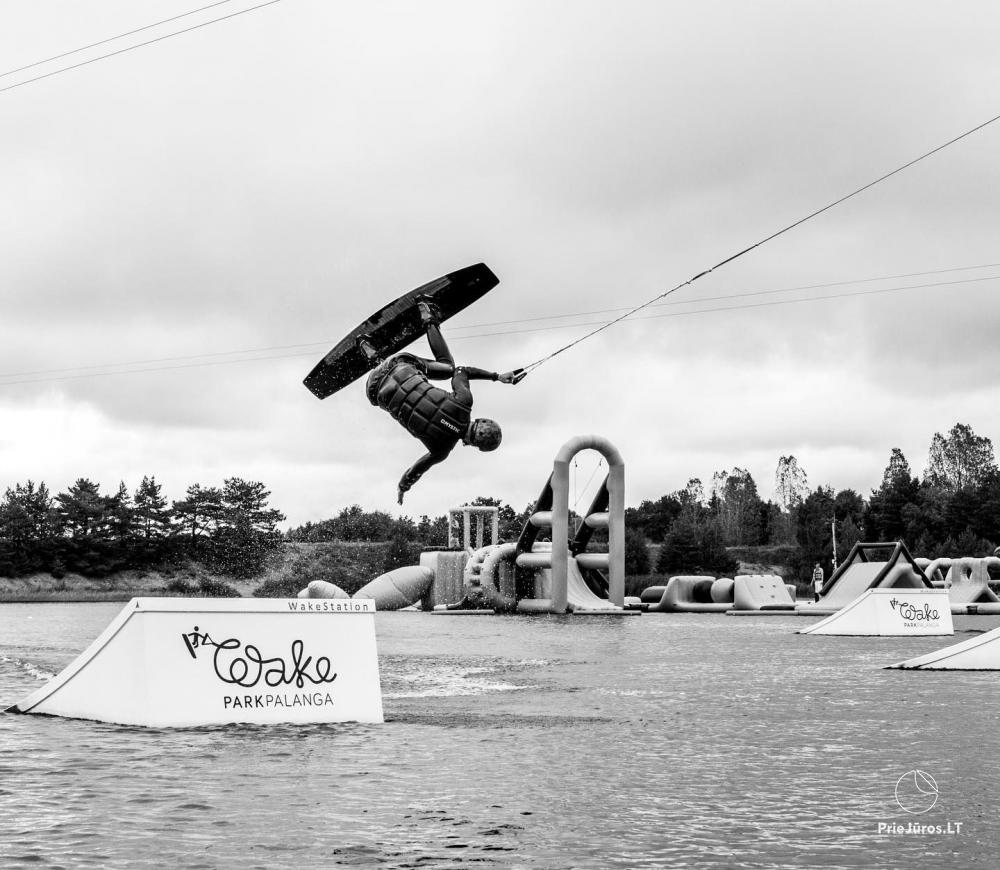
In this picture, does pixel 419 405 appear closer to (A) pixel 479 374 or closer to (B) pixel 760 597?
(A) pixel 479 374

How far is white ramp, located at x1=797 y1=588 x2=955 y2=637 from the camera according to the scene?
95.6ft

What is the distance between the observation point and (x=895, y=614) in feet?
96.5

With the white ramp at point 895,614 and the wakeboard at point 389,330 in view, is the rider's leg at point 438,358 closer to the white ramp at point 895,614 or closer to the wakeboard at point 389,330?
the wakeboard at point 389,330

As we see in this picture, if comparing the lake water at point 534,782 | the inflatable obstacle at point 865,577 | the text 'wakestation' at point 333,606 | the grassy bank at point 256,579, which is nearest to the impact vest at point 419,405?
the lake water at point 534,782

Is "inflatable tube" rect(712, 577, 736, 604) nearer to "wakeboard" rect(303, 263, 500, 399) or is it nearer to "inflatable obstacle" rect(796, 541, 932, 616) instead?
"inflatable obstacle" rect(796, 541, 932, 616)

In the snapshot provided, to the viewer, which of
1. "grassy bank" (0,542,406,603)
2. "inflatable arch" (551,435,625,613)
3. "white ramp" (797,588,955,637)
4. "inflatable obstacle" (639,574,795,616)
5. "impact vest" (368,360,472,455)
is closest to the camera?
"impact vest" (368,360,472,455)

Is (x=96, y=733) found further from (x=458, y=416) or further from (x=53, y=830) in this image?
(x=458, y=416)

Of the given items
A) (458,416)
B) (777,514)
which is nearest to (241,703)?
(458,416)

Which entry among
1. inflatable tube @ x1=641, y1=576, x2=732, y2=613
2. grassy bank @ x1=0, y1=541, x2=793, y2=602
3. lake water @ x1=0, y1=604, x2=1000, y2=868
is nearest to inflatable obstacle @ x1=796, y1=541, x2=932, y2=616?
inflatable tube @ x1=641, y1=576, x2=732, y2=613

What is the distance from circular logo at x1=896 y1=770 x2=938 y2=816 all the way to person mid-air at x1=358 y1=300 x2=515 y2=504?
1567cm

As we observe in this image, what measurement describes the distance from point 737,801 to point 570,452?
1667 inches

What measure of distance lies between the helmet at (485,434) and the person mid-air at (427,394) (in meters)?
0.61

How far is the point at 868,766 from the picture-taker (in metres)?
9.01

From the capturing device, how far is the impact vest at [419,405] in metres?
23.5
